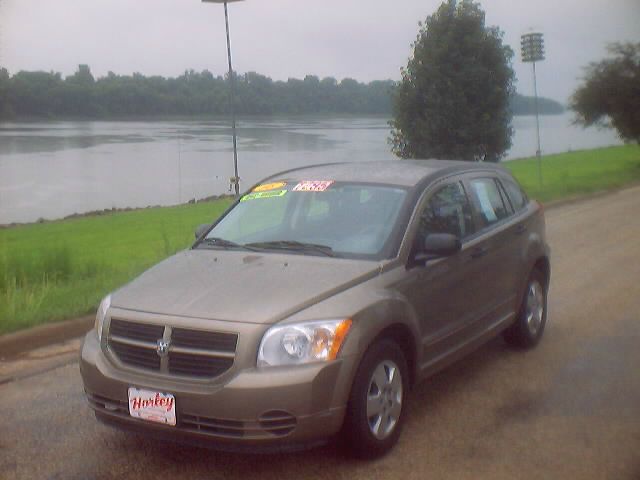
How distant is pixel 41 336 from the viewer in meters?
7.68

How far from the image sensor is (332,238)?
5.62m

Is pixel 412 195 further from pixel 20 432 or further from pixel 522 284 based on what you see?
pixel 20 432

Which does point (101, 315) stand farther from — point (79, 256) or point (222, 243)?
point (79, 256)

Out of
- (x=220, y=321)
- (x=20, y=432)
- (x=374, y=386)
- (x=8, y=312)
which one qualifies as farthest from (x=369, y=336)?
(x=8, y=312)

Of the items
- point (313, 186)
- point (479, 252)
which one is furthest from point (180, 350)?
point (479, 252)

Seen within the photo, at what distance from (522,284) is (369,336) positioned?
2680mm

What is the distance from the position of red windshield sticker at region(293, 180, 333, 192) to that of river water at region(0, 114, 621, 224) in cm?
552

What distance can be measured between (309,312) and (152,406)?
0.94m

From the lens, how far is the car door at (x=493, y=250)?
6.26 meters

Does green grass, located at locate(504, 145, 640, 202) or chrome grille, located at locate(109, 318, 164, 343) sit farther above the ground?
chrome grille, located at locate(109, 318, 164, 343)

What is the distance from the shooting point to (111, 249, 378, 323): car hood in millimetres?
4617

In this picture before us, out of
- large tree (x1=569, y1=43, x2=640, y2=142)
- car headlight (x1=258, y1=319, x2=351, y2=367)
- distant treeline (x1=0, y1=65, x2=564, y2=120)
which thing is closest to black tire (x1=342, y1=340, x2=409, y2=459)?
car headlight (x1=258, y1=319, x2=351, y2=367)

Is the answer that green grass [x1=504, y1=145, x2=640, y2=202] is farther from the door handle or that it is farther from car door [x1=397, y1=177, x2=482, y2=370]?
car door [x1=397, y1=177, x2=482, y2=370]

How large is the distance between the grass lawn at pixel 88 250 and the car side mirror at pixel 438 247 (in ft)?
13.1
